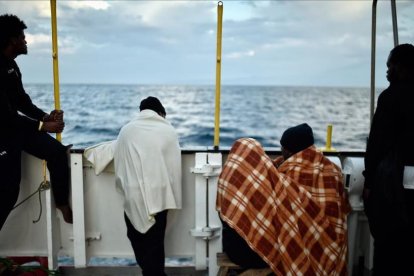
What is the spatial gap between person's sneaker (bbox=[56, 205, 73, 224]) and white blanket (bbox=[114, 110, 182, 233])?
2.23 feet

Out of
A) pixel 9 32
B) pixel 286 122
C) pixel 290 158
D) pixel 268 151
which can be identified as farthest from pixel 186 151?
pixel 286 122

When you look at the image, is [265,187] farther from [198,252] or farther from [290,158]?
[198,252]

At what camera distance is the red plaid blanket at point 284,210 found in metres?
2.67

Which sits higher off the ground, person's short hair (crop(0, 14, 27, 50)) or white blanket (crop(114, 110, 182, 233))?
person's short hair (crop(0, 14, 27, 50))

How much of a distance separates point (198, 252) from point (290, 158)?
3.74 feet

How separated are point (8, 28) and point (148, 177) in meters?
1.33

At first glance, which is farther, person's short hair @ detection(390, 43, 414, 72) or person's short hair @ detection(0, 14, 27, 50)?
person's short hair @ detection(0, 14, 27, 50)

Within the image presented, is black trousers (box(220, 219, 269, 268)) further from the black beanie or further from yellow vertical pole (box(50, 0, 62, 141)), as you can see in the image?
yellow vertical pole (box(50, 0, 62, 141))

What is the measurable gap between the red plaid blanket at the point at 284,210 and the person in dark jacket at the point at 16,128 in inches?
50.6

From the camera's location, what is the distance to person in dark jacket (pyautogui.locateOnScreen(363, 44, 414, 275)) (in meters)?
2.59

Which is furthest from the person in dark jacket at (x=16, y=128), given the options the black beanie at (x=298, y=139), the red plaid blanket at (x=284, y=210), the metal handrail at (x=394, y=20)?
the metal handrail at (x=394, y=20)

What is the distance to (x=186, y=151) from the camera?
341 centimetres

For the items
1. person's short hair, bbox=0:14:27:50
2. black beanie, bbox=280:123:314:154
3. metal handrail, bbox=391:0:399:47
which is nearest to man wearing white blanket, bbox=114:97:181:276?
black beanie, bbox=280:123:314:154

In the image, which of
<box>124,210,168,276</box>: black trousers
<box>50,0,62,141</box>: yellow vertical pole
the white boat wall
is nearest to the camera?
<box>124,210,168,276</box>: black trousers
